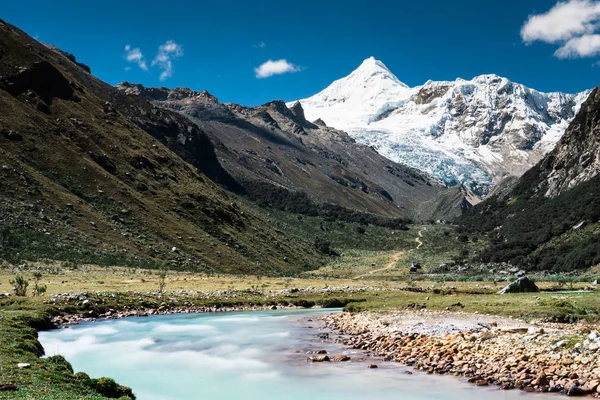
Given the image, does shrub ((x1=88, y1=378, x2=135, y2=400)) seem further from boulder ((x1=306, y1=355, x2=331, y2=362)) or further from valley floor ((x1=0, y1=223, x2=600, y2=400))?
boulder ((x1=306, y1=355, x2=331, y2=362))

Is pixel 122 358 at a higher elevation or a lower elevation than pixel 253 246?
lower

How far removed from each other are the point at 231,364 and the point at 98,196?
90.4 m

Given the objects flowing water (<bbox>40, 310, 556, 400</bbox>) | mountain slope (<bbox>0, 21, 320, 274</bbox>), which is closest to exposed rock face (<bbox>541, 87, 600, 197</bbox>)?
mountain slope (<bbox>0, 21, 320, 274</bbox>)

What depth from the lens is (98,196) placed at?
4412 inches

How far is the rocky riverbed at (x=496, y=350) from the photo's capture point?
863 inches

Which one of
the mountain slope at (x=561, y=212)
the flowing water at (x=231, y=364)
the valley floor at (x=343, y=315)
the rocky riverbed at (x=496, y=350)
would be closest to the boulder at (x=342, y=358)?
the flowing water at (x=231, y=364)

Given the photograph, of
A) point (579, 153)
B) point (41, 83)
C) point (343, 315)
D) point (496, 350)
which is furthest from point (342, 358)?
point (579, 153)

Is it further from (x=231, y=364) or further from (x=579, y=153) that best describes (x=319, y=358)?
(x=579, y=153)

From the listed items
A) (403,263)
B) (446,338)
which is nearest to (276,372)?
(446,338)

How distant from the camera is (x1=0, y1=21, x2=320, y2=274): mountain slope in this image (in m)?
93.1

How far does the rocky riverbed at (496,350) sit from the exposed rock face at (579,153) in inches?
5018

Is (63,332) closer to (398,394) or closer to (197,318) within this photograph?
(197,318)

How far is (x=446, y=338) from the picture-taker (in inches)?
1164

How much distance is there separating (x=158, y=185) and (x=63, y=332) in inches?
3880
